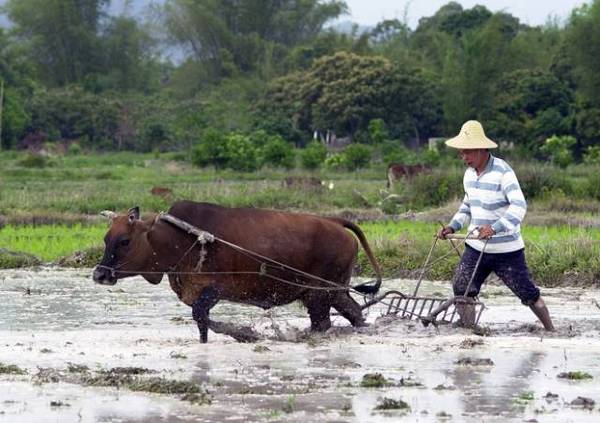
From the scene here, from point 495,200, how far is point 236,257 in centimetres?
192

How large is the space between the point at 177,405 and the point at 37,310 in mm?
4779

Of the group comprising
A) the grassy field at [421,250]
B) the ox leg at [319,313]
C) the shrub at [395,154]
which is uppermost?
the ox leg at [319,313]

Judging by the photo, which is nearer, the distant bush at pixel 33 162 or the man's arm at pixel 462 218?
the man's arm at pixel 462 218

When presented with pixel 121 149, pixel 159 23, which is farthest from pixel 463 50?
pixel 159 23

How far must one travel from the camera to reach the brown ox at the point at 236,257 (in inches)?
372

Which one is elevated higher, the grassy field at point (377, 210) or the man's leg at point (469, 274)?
the man's leg at point (469, 274)

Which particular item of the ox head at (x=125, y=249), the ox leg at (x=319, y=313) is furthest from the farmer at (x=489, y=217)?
the ox head at (x=125, y=249)

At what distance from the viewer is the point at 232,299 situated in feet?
31.8

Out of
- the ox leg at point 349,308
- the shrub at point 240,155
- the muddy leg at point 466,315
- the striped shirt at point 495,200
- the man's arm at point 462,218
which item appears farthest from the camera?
the shrub at point 240,155

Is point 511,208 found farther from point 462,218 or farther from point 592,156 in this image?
point 592,156

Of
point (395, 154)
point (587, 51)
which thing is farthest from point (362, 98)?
point (587, 51)

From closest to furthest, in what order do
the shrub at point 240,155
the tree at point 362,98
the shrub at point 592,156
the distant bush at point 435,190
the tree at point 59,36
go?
1. the distant bush at point 435,190
2. the shrub at point 240,155
3. the shrub at point 592,156
4. the tree at point 362,98
5. the tree at point 59,36

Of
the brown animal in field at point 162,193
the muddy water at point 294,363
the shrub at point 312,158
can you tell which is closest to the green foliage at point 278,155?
the shrub at point 312,158

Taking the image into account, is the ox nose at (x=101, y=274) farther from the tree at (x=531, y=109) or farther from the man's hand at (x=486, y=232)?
the tree at (x=531, y=109)
